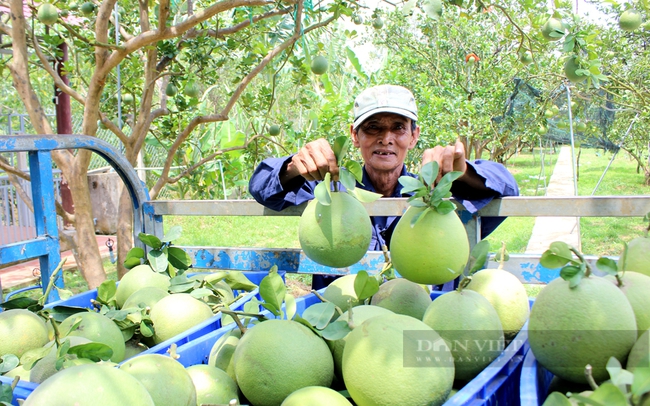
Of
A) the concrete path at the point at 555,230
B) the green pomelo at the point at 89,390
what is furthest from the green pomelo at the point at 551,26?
the concrete path at the point at 555,230

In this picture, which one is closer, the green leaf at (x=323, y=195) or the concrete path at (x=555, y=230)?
the green leaf at (x=323, y=195)

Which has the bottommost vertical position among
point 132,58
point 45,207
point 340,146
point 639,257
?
point 639,257

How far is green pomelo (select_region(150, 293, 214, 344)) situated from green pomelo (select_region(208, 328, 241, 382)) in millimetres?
176

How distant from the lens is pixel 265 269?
6.50 feet

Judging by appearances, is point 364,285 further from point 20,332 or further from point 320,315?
point 20,332

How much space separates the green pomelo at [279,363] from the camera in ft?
3.10

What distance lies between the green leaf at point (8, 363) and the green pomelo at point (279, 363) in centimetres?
53

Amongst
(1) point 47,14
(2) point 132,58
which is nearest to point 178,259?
(1) point 47,14

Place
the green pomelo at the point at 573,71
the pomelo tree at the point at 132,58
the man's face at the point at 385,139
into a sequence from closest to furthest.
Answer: the green pomelo at the point at 573,71, the man's face at the point at 385,139, the pomelo tree at the point at 132,58

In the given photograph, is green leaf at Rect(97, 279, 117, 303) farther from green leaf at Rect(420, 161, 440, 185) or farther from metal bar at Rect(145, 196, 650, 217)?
green leaf at Rect(420, 161, 440, 185)

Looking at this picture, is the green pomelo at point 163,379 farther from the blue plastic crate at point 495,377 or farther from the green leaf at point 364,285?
the green leaf at point 364,285

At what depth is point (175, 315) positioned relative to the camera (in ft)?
4.50

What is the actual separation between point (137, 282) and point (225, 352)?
1.88 feet

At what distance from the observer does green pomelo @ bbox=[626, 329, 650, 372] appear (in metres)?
0.78
